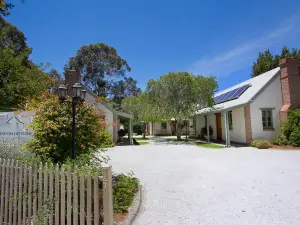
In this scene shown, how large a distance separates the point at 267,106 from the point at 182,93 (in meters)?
7.29

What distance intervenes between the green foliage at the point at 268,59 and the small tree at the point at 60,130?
106 ft

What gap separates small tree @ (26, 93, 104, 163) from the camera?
19.8 ft

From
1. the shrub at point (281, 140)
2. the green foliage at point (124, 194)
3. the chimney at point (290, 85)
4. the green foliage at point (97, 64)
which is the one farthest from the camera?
the green foliage at point (97, 64)

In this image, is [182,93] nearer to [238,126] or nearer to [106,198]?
[238,126]

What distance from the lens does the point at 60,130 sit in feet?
20.3

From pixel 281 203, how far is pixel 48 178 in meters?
4.87

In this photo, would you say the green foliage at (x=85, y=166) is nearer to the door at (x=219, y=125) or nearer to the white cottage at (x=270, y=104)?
the white cottage at (x=270, y=104)

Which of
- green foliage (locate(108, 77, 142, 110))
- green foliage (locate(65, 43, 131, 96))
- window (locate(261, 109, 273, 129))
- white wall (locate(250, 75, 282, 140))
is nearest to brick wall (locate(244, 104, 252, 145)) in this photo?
white wall (locate(250, 75, 282, 140))

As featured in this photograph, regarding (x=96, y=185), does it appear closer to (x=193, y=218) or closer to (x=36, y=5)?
(x=193, y=218)

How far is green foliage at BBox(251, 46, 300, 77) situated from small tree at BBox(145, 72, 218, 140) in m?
15.9

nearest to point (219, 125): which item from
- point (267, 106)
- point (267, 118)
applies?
point (267, 118)

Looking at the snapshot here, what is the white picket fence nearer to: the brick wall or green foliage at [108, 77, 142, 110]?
the brick wall

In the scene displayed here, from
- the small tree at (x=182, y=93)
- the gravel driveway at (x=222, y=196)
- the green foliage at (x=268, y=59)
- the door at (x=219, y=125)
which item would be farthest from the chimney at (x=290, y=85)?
the green foliage at (x=268, y=59)

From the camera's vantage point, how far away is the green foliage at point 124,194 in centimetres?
449
